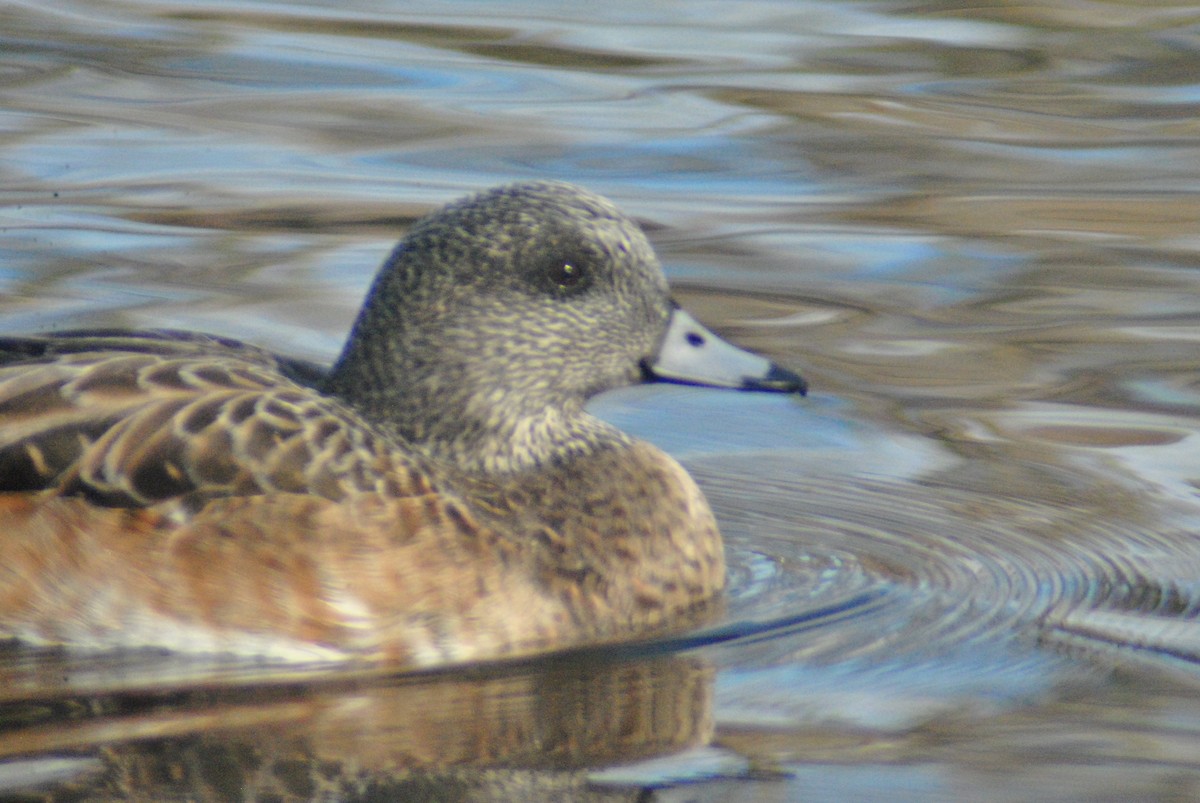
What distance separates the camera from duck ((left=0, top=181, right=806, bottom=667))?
4.13m

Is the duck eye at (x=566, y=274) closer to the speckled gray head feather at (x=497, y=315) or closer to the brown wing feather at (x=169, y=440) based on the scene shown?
the speckled gray head feather at (x=497, y=315)

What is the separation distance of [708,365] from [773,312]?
6.96 feet

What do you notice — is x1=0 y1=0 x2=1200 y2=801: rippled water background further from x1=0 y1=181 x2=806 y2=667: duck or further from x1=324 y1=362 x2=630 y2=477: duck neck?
x1=324 y1=362 x2=630 y2=477: duck neck

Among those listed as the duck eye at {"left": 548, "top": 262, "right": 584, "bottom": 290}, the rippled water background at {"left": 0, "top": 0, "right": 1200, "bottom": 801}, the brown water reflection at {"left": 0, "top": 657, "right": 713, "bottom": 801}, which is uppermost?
the duck eye at {"left": 548, "top": 262, "right": 584, "bottom": 290}

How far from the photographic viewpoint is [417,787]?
333 centimetres

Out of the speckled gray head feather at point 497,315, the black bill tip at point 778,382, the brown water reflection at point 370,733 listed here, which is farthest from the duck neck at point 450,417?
the brown water reflection at point 370,733

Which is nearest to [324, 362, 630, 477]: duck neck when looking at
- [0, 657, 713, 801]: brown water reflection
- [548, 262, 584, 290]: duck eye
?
[548, 262, 584, 290]: duck eye

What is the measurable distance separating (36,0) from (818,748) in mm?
9682

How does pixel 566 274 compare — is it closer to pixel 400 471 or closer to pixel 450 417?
pixel 450 417

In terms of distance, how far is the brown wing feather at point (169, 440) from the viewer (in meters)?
4.17

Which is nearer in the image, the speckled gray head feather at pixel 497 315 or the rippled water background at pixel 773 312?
the rippled water background at pixel 773 312

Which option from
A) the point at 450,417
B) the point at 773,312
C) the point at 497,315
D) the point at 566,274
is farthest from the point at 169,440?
the point at 773,312

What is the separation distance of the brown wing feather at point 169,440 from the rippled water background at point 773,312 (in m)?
0.40

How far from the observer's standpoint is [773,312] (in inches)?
269
